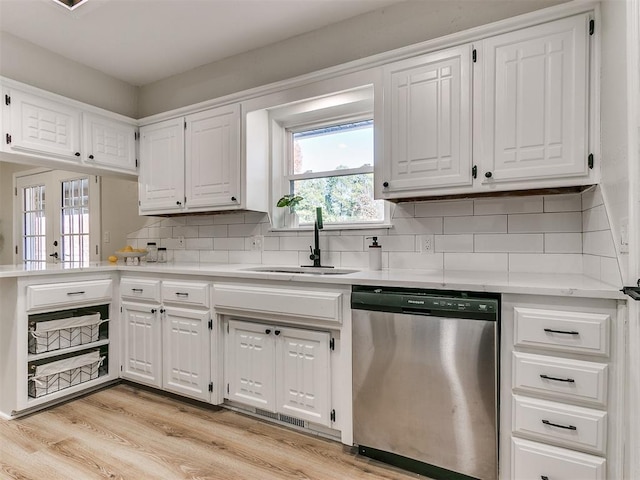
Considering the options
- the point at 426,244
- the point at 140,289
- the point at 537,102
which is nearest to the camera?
the point at 537,102

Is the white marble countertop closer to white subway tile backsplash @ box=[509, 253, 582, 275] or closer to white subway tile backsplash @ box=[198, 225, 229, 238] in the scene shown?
white subway tile backsplash @ box=[509, 253, 582, 275]

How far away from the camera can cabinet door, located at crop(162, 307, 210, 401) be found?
2375 millimetres

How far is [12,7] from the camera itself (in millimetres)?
2398

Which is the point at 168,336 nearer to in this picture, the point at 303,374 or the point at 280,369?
the point at 280,369

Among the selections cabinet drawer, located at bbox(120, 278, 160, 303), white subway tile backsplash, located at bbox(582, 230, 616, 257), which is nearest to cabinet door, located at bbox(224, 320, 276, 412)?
cabinet drawer, located at bbox(120, 278, 160, 303)

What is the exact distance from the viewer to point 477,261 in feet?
7.16

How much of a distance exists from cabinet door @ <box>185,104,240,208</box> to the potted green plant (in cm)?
34

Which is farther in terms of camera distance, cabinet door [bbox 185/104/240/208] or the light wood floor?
cabinet door [bbox 185/104/240/208]

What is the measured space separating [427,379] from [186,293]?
1612 mm

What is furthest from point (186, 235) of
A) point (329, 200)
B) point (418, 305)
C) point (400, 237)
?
point (418, 305)

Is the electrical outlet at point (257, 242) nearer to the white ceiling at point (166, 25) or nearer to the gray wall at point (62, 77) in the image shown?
the white ceiling at point (166, 25)

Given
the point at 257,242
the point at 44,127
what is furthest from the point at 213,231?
the point at 44,127

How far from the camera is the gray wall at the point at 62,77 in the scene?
2.71m

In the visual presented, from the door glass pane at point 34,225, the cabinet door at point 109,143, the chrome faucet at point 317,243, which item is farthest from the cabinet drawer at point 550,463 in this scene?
the door glass pane at point 34,225
